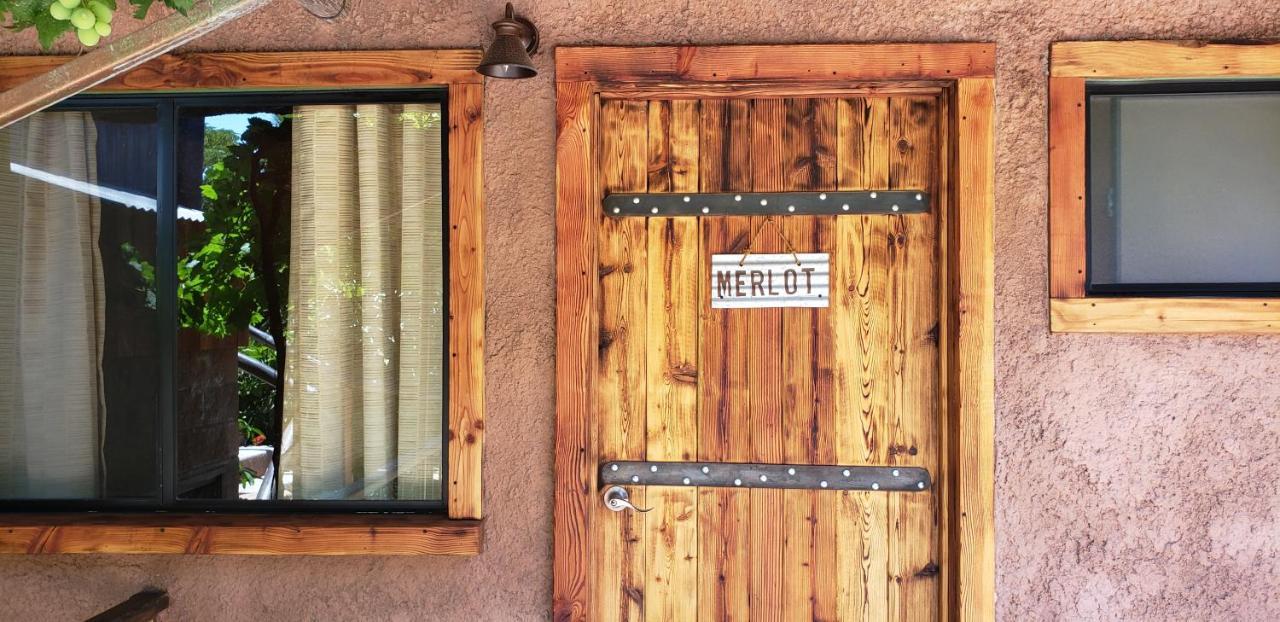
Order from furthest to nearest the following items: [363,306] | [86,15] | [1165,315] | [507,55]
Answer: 1. [363,306]
2. [1165,315]
3. [507,55]
4. [86,15]

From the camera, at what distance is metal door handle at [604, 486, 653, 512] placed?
2379mm

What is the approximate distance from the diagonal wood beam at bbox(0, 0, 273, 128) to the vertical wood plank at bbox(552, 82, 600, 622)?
40.1 inches

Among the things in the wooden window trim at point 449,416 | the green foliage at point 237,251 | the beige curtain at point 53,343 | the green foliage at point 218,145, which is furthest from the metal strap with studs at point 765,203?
the beige curtain at point 53,343

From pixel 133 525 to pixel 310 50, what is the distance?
155 centimetres

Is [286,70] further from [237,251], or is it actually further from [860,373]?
[860,373]

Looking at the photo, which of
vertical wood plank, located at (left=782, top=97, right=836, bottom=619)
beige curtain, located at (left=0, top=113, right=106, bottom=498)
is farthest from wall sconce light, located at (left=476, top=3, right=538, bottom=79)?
beige curtain, located at (left=0, top=113, right=106, bottom=498)

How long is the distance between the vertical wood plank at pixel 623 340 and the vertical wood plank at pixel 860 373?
60cm

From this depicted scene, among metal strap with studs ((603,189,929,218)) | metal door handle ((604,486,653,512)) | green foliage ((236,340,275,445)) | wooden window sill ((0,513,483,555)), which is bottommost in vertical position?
wooden window sill ((0,513,483,555))

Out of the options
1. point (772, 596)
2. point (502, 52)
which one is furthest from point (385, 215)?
point (772, 596)

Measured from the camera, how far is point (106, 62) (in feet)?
4.24

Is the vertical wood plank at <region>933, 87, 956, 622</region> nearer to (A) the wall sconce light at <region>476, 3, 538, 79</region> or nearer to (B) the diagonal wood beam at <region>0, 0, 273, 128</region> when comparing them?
(A) the wall sconce light at <region>476, 3, 538, 79</region>

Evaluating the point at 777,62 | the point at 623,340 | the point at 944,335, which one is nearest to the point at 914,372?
the point at 944,335

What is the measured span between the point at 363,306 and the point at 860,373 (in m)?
1.56

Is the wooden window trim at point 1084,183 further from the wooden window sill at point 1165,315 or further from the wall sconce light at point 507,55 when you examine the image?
the wall sconce light at point 507,55
